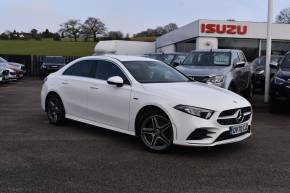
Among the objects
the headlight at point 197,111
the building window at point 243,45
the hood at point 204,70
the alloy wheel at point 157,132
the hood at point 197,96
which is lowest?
the alloy wheel at point 157,132

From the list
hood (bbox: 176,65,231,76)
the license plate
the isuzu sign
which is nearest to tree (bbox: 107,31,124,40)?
the isuzu sign

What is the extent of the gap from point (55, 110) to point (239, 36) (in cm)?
2337

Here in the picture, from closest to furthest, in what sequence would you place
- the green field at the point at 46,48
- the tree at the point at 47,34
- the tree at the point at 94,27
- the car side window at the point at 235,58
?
the car side window at the point at 235,58 < the green field at the point at 46,48 < the tree at the point at 94,27 < the tree at the point at 47,34

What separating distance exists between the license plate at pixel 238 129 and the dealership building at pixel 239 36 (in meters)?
23.4

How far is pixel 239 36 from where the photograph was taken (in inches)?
1245

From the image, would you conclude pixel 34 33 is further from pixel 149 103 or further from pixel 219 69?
pixel 149 103

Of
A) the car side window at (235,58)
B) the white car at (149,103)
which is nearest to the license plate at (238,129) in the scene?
the white car at (149,103)

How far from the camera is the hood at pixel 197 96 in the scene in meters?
7.27

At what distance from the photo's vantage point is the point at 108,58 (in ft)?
29.7

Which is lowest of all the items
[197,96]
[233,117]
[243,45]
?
[233,117]

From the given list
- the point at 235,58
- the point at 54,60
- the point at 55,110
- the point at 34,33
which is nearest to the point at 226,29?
the point at 54,60

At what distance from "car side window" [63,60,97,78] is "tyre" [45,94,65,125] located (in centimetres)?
62

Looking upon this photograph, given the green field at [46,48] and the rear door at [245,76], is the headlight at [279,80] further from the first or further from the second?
the green field at [46,48]

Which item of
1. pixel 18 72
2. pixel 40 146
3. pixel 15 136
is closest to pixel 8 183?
pixel 40 146
